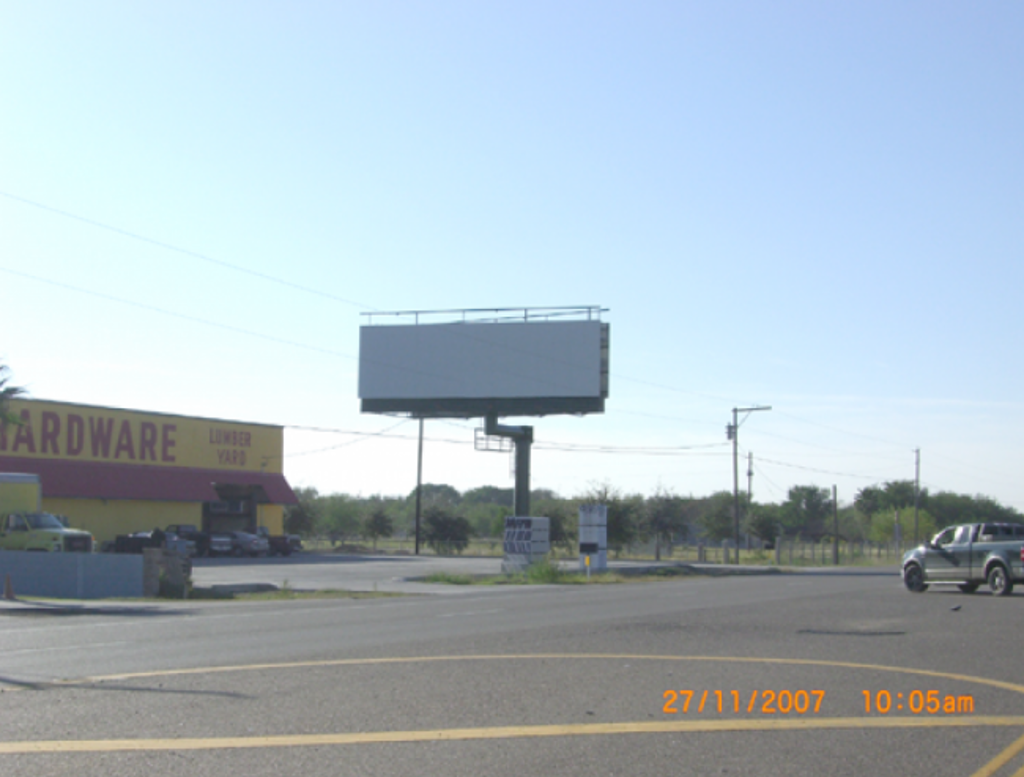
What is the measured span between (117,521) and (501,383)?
2081 cm

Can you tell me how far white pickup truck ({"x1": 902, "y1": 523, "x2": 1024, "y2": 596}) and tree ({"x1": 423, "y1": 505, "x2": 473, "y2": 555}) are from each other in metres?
52.7

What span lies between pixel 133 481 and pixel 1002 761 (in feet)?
173

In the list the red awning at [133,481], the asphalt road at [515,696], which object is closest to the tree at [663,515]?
the red awning at [133,481]

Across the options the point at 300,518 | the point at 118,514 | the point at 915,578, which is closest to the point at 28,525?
the point at 118,514

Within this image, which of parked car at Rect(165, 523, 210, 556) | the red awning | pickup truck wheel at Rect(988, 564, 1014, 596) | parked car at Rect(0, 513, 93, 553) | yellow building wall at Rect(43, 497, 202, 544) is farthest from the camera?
yellow building wall at Rect(43, 497, 202, 544)

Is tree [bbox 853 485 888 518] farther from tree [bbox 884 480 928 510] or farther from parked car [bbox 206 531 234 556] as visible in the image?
parked car [bbox 206 531 234 556]

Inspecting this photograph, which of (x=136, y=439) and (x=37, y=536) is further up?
(x=136, y=439)

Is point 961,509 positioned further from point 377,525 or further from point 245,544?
point 245,544

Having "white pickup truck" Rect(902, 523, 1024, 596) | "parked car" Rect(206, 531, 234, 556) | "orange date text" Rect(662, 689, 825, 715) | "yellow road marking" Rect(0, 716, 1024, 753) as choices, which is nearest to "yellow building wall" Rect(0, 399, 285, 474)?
"parked car" Rect(206, 531, 234, 556)

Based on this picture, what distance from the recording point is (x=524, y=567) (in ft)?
127

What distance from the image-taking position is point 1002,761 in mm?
7043

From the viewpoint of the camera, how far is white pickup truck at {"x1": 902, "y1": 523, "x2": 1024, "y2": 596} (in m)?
23.8

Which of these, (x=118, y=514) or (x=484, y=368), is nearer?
(x=484, y=368)

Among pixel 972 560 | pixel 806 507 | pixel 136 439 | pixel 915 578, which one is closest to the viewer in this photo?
pixel 972 560
